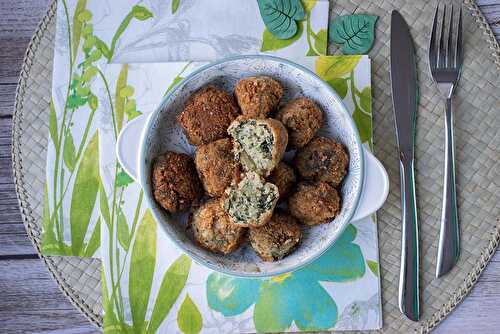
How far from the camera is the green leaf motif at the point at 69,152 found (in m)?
1.31

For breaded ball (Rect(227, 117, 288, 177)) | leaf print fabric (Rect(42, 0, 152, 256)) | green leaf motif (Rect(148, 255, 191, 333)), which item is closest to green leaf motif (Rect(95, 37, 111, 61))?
leaf print fabric (Rect(42, 0, 152, 256))

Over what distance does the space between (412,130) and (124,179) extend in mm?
723

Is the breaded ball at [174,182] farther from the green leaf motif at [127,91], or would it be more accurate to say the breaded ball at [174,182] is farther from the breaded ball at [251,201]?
the green leaf motif at [127,91]

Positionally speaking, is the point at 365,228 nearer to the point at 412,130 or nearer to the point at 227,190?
the point at 412,130

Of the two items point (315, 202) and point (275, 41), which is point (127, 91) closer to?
point (275, 41)

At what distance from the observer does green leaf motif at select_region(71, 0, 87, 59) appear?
1341 mm

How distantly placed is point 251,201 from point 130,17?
614 mm

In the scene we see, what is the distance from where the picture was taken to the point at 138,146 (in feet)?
3.78

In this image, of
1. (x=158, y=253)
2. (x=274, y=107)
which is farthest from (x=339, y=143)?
(x=158, y=253)

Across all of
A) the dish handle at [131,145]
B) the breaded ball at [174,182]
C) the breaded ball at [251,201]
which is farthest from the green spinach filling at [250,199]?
the dish handle at [131,145]

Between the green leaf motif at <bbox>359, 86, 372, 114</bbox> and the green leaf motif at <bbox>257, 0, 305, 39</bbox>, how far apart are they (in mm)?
234

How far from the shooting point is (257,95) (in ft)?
3.69

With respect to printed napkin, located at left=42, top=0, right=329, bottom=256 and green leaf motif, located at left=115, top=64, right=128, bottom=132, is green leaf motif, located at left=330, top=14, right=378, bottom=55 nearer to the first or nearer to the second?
printed napkin, located at left=42, top=0, right=329, bottom=256

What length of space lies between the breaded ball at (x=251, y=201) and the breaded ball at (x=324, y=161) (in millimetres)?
120
